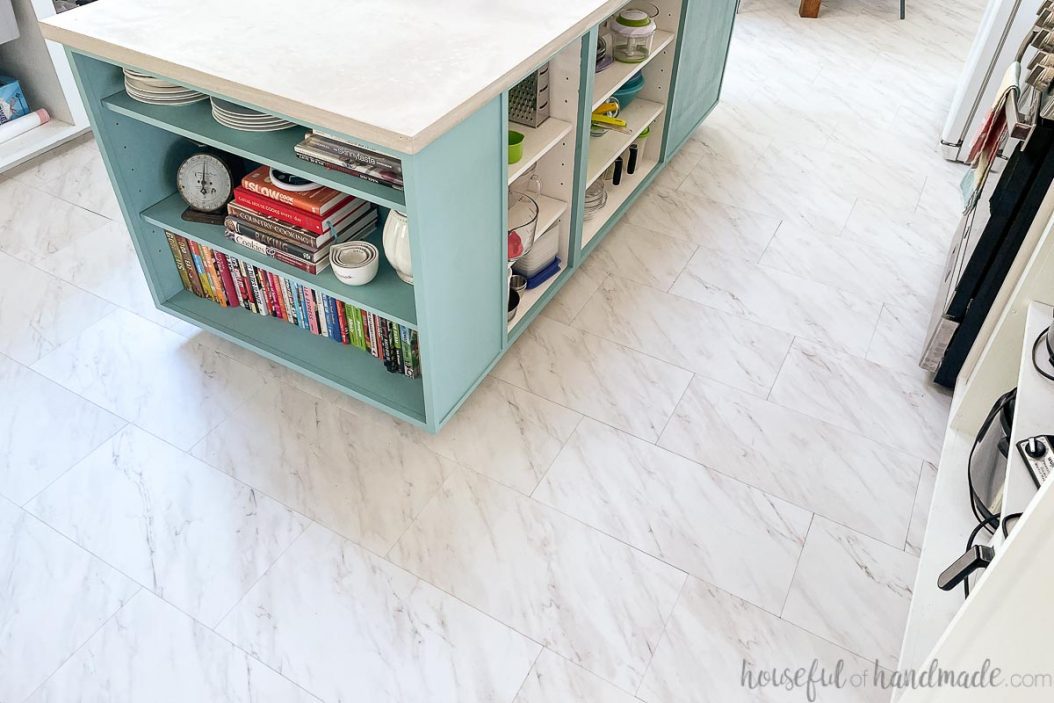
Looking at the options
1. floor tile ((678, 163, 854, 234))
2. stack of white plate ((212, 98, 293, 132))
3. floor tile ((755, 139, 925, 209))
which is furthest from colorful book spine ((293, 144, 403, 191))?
floor tile ((755, 139, 925, 209))

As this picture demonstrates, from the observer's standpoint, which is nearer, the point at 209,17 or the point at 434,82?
the point at 434,82

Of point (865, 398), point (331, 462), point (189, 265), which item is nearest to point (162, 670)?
point (331, 462)

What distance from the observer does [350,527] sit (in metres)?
1.88

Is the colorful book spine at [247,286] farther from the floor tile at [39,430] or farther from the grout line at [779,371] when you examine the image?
the grout line at [779,371]

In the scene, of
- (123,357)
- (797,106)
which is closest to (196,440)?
(123,357)

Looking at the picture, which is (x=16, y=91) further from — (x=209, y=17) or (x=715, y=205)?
(x=715, y=205)

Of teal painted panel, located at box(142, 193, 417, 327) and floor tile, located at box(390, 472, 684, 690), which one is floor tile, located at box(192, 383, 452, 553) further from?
teal painted panel, located at box(142, 193, 417, 327)

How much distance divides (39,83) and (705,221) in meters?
2.66

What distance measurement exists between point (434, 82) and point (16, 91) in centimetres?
238

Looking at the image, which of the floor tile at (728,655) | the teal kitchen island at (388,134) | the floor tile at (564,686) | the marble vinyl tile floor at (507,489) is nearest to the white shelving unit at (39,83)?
the marble vinyl tile floor at (507,489)

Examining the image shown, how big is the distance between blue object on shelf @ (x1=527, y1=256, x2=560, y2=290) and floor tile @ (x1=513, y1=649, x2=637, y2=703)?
1.11m

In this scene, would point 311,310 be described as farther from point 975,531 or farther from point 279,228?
point 975,531

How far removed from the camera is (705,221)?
2.92m

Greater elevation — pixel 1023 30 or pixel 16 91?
pixel 1023 30
